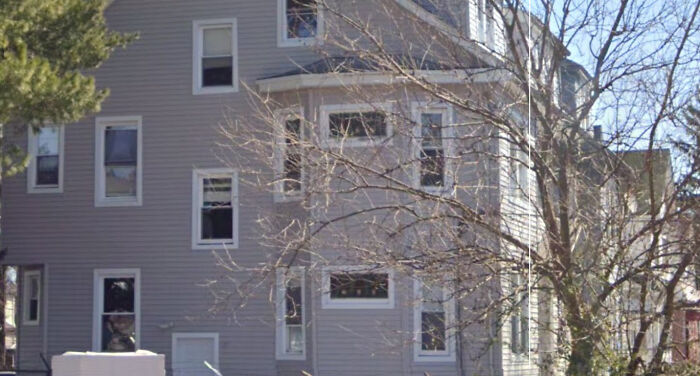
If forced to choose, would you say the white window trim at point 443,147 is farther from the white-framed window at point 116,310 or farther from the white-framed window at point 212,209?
the white-framed window at point 116,310

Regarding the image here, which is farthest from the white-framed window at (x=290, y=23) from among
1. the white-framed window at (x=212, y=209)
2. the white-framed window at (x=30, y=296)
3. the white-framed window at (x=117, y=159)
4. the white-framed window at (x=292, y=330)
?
the white-framed window at (x=30, y=296)

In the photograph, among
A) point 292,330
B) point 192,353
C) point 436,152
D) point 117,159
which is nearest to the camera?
point 436,152

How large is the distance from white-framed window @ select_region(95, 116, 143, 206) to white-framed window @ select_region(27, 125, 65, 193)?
0.86m

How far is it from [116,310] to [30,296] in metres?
2.49

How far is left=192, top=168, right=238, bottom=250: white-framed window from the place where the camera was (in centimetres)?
2027

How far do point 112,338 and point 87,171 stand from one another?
3327 millimetres

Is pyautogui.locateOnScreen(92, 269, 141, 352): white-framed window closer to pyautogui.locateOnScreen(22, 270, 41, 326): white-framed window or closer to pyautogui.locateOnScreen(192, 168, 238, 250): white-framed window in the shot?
pyautogui.locateOnScreen(192, 168, 238, 250): white-framed window

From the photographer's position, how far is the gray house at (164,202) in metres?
19.8

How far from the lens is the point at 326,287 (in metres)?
15.1

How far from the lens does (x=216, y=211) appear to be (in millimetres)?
20406

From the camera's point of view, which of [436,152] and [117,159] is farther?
[117,159]

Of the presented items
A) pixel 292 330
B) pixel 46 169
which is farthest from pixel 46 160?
pixel 292 330

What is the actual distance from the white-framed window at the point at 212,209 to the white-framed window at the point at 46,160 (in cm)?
300

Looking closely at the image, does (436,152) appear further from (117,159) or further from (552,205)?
(117,159)
